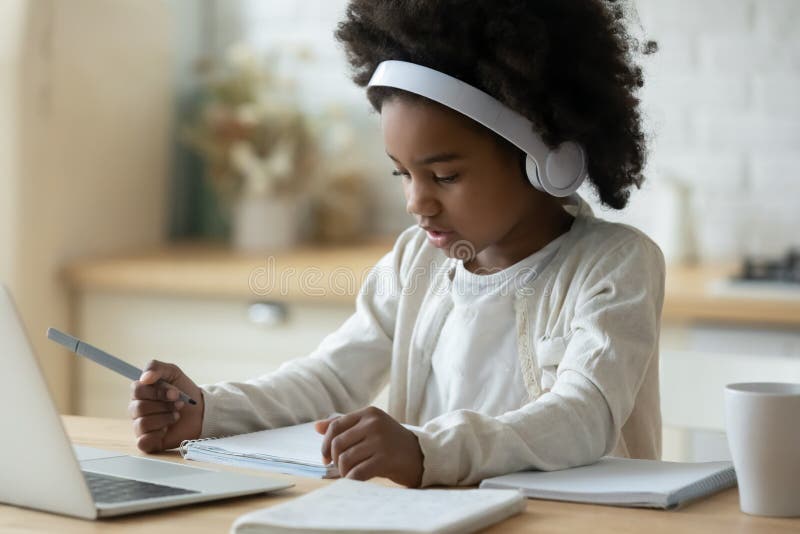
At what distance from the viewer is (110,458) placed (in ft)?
3.90

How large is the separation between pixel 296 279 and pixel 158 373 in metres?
1.25

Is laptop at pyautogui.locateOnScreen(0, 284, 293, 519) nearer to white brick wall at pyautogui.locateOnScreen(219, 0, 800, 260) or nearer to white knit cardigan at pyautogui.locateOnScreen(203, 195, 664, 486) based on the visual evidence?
white knit cardigan at pyautogui.locateOnScreen(203, 195, 664, 486)

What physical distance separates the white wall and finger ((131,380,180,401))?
143 cm

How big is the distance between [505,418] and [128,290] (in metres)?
1.70

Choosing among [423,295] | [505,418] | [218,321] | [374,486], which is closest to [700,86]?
[218,321]

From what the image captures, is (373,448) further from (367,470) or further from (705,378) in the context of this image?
(705,378)

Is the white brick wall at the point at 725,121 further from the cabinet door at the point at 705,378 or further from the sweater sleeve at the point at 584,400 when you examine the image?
the sweater sleeve at the point at 584,400

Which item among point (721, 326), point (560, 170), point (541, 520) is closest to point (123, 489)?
point (541, 520)

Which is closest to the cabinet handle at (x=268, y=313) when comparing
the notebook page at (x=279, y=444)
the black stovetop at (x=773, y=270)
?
the black stovetop at (x=773, y=270)

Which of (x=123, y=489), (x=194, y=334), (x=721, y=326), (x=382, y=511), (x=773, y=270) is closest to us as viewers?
(x=382, y=511)

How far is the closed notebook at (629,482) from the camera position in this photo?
103 centimetres

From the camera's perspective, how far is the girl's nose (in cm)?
137

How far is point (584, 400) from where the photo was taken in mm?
1209

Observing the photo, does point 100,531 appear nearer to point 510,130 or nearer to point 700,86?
point 510,130
